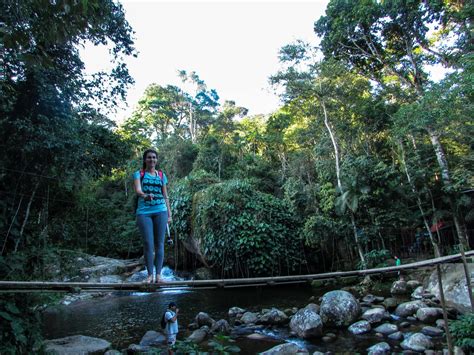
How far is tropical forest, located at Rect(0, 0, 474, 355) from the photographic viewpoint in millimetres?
4629

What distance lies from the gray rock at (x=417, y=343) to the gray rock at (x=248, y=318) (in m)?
3.67

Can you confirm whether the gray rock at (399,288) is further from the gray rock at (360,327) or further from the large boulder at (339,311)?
the gray rock at (360,327)

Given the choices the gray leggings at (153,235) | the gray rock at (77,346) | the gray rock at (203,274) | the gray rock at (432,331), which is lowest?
the gray rock at (432,331)

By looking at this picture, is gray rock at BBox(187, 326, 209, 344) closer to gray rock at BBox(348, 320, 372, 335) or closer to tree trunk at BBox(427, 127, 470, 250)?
gray rock at BBox(348, 320, 372, 335)

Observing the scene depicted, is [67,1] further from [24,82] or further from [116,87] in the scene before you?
[116,87]

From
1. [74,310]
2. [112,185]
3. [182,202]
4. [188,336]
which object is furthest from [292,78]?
[112,185]

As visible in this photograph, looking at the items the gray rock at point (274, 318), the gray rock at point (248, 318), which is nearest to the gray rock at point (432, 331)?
the gray rock at point (274, 318)

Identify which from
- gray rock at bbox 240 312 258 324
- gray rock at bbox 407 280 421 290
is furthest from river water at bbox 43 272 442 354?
gray rock at bbox 407 280 421 290

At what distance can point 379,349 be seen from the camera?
584 centimetres

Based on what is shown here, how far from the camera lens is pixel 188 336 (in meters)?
7.64

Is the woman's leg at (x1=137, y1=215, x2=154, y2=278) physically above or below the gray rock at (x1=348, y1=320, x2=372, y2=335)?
above

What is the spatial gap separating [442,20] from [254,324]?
13.4 m

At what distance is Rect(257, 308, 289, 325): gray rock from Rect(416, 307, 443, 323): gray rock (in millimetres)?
3151

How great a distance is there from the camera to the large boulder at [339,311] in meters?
7.55
